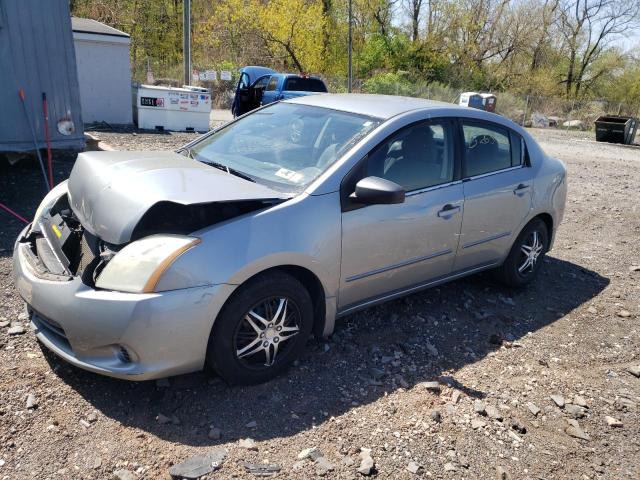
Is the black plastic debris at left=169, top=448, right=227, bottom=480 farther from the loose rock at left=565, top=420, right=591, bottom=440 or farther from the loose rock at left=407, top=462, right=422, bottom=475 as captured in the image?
the loose rock at left=565, top=420, right=591, bottom=440

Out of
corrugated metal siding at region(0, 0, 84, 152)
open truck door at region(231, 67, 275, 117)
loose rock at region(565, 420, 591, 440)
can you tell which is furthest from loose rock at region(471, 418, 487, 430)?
open truck door at region(231, 67, 275, 117)

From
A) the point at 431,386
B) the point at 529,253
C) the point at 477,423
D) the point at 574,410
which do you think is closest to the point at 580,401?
the point at 574,410

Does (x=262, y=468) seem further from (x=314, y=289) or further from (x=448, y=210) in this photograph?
(x=448, y=210)

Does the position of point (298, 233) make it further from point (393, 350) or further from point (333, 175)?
point (393, 350)

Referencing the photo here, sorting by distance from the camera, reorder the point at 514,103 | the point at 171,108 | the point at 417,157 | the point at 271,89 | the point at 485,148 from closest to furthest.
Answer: the point at 417,157
the point at 485,148
the point at 171,108
the point at 271,89
the point at 514,103

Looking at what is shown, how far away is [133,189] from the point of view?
2939mm

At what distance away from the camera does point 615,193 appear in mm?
10008

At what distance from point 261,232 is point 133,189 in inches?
29.7

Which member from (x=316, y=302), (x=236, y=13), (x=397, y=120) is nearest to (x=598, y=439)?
(x=316, y=302)

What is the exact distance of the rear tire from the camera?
4.80 meters

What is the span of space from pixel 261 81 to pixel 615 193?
39.2 ft

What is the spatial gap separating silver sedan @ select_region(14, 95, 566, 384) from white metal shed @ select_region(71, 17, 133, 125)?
35.4 feet

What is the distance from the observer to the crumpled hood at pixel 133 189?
2805mm

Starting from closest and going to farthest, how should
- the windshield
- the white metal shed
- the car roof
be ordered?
the windshield, the car roof, the white metal shed
